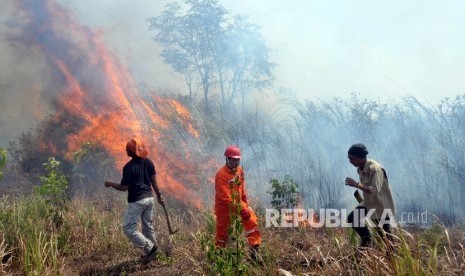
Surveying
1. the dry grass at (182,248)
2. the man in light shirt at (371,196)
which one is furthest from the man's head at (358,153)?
the dry grass at (182,248)

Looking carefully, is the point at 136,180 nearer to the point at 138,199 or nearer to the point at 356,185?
the point at 138,199

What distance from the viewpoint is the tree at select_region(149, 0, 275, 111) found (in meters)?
15.2

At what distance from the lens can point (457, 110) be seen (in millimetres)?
8227

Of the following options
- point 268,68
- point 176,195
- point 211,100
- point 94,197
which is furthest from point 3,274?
point 268,68

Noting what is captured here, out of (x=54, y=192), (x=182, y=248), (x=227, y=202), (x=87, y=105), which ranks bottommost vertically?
(x=182, y=248)

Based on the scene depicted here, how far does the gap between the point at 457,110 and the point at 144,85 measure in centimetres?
898

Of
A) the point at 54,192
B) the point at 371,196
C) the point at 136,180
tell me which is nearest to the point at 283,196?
the point at 371,196

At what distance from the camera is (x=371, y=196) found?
4.89 m

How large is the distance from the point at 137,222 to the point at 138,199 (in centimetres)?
33

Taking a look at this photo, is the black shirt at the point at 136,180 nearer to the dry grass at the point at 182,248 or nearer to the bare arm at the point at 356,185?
the dry grass at the point at 182,248

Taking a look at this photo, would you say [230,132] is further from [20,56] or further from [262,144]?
[20,56]

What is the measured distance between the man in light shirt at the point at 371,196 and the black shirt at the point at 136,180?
2.70m

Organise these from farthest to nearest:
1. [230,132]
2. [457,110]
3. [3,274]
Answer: [230,132] < [457,110] < [3,274]

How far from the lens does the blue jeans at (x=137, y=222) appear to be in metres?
5.56
